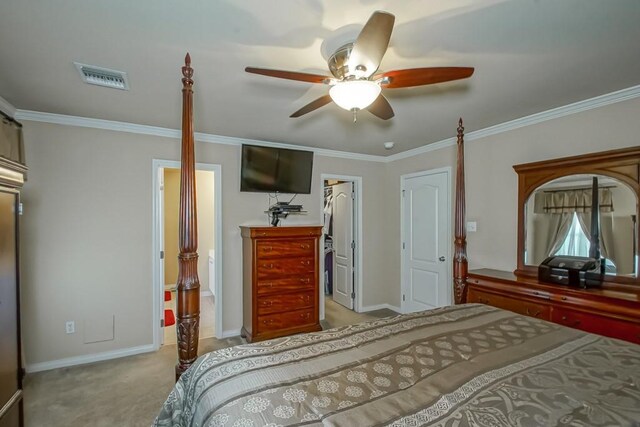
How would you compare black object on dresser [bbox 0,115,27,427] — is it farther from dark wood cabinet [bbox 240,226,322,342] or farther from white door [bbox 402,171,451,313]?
white door [bbox 402,171,451,313]

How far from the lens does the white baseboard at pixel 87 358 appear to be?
275 centimetres

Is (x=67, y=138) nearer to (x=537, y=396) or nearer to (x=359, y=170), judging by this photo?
(x=359, y=170)

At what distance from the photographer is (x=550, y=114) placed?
8.93 ft

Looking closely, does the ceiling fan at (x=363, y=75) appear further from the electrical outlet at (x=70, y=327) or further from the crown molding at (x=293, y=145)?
the electrical outlet at (x=70, y=327)

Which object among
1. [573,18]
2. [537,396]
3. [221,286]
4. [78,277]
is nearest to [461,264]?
[537,396]

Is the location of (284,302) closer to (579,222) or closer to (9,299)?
(9,299)

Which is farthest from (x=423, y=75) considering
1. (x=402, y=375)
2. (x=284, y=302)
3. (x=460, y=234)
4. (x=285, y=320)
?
(x=285, y=320)

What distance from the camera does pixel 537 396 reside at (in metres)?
1.04

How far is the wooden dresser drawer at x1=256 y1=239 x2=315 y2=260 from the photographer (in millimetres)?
3312

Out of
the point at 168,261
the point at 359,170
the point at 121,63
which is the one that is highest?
the point at 121,63

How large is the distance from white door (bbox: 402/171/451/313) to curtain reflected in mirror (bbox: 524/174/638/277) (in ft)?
3.26

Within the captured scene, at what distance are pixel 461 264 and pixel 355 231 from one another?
6.69 ft

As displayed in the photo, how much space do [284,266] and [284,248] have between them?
0.21 m

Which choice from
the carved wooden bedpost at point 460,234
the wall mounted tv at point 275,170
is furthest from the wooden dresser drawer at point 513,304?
the wall mounted tv at point 275,170
